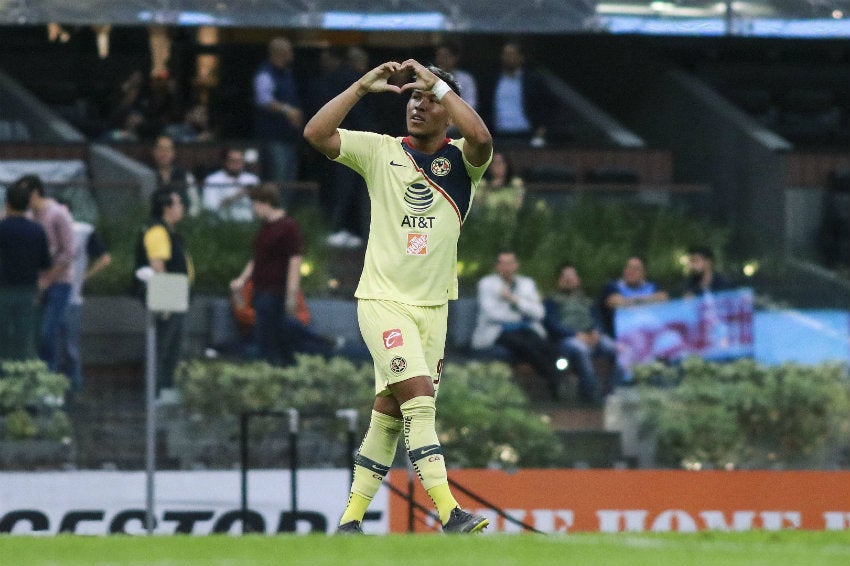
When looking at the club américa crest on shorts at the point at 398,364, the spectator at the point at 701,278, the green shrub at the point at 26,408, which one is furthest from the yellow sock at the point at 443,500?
the spectator at the point at 701,278

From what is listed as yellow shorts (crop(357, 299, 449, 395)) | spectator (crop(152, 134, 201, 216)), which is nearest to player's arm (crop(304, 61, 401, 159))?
yellow shorts (crop(357, 299, 449, 395))

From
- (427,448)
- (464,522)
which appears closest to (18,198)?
(427,448)

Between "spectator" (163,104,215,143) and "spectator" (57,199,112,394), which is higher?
"spectator" (163,104,215,143)

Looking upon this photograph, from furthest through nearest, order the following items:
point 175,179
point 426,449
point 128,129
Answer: point 128,129 → point 175,179 → point 426,449

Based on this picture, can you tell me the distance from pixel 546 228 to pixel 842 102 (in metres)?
10.1

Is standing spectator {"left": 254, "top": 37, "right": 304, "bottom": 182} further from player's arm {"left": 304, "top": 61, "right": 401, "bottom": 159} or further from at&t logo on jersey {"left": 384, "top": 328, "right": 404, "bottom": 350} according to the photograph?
at&t logo on jersey {"left": 384, "top": 328, "right": 404, "bottom": 350}

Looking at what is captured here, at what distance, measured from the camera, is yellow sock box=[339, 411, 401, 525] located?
31.7 feet

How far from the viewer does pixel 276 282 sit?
16.9 meters

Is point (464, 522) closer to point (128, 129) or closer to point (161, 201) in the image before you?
point (161, 201)

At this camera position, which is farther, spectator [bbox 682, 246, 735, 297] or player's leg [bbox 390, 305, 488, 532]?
spectator [bbox 682, 246, 735, 297]

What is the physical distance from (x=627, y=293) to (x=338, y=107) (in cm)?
828

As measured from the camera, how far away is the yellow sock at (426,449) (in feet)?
30.7

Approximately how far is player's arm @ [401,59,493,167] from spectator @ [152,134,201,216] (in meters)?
8.19

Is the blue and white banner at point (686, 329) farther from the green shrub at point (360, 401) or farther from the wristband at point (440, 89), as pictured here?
the wristband at point (440, 89)
